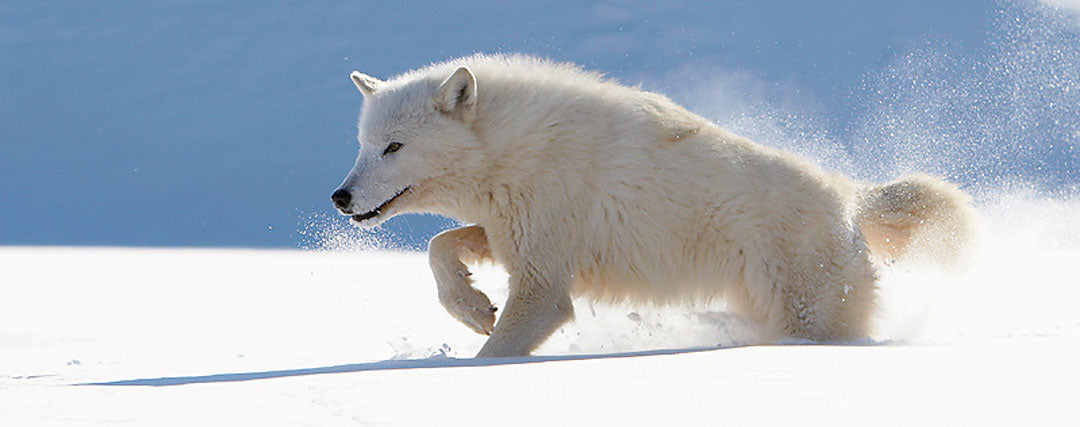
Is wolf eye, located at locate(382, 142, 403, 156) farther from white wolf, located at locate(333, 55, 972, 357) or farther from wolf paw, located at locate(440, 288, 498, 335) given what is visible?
wolf paw, located at locate(440, 288, 498, 335)

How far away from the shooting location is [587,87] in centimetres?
504

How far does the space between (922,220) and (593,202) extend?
66.7 inches

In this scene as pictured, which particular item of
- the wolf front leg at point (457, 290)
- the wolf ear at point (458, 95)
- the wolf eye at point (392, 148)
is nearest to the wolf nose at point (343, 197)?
the wolf eye at point (392, 148)

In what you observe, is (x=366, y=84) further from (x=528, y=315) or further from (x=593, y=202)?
(x=528, y=315)

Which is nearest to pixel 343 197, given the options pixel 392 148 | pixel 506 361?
pixel 392 148

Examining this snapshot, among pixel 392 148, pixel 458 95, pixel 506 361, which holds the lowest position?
pixel 506 361

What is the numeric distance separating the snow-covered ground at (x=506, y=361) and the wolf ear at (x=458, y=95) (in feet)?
3.47

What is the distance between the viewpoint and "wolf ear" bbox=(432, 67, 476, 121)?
472cm

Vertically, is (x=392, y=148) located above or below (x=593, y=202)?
below

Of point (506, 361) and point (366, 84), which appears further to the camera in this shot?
point (366, 84)

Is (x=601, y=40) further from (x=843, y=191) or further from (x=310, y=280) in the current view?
(x=843, y=191)

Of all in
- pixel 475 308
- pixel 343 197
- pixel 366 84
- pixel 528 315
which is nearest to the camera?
pixel 528 315

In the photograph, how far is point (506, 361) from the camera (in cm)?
388

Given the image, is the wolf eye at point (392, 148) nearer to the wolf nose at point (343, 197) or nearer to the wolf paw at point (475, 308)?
the wolf nose at point (343, 197)
